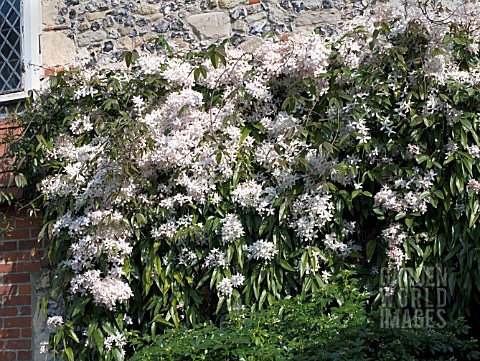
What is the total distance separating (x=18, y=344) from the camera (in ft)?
20.3

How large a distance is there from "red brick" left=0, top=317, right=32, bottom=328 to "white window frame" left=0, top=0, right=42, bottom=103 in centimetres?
184

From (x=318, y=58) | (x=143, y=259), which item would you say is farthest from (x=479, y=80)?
(x=143, y=259)

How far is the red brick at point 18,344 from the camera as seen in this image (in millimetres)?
6141

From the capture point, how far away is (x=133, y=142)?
5594 millimetres

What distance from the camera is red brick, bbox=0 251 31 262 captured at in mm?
6238

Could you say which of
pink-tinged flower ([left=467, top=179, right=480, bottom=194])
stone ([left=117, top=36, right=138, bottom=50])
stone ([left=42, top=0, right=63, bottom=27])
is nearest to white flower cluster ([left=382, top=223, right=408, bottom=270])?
pink-tinged flower ([left=467, top=179, right=480, bottom=194])

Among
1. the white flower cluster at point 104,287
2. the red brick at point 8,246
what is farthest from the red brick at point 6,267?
the white flower cluster at point 104,287

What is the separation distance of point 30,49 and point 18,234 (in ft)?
5.21

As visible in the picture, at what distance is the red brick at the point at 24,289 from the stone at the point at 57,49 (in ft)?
6.12

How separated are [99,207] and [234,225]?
3.56 feet

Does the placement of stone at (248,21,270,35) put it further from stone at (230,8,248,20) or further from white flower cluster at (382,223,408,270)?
white flower cluster at (382,223,408,270)

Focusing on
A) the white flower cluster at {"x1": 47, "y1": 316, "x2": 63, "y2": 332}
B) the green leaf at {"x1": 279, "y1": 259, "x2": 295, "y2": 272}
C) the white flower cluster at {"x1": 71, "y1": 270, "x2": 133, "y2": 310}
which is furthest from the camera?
the white flower cluster at {"x1": 47, "y1": 316, "x2": 63, "y2": 332}

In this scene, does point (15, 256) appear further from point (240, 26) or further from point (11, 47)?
point (240, 26)

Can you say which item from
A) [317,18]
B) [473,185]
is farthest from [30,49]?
[473,185]
